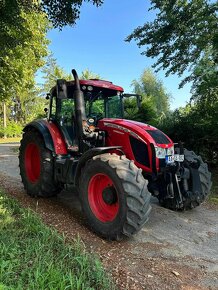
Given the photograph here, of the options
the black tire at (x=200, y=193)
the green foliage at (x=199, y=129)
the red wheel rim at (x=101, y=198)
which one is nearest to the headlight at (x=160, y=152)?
the black tire at (x=200, y=193)

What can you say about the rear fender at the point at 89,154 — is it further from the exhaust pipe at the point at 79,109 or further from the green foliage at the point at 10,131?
the green foliage at the point at 10,131

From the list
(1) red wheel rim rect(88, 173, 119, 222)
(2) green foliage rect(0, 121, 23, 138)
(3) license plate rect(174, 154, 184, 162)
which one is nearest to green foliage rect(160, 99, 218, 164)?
(3) license plate rect(174, 154, 184, 162)

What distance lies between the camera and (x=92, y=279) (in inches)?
120

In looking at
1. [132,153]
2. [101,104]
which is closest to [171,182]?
[132,153]

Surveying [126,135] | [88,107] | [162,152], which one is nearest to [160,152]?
[162,152]

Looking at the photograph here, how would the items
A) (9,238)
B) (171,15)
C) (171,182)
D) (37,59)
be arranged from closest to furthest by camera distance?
(9,238), (171,182), (171,15), (37,59)

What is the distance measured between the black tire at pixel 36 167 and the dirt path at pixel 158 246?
0.24 metres

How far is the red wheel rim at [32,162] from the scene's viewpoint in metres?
6.61

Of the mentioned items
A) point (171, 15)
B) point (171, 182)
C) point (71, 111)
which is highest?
point (171, 15)

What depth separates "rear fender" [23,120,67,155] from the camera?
5.84 m

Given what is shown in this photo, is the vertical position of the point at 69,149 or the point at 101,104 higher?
the point at 101,104

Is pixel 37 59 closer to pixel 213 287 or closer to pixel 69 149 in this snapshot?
pixel 69 149

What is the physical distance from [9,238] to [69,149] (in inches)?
97.9

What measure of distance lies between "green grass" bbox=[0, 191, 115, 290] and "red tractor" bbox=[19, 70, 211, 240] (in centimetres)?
84
